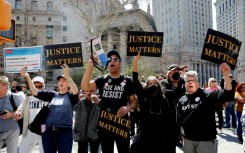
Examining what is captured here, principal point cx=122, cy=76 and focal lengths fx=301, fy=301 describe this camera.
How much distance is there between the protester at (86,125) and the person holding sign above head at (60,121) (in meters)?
0.51

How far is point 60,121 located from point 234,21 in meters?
164

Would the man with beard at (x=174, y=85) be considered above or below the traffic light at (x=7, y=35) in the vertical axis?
below

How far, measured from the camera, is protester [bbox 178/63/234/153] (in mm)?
4109

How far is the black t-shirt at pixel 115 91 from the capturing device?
4254 mm

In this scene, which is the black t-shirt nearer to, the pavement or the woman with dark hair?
the woman with dark hair

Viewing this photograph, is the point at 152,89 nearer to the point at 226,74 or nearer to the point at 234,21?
the point at 226,74

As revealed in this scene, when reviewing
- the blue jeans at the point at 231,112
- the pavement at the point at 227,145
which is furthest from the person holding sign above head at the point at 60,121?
the blue jeans at the point at 231,112

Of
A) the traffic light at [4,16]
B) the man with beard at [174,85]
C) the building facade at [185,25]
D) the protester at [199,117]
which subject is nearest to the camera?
the traffic light at [4,16]

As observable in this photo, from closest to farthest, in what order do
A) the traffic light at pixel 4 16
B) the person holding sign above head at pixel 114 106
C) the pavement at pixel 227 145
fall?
Result: the traffic light at pixel 4 16
the person holding sign above head at pixel 114 106
the pavement at pixel 227 145

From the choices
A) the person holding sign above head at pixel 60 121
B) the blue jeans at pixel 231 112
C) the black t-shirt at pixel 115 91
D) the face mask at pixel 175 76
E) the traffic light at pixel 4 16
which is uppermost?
the traffic light at pixel 4 16

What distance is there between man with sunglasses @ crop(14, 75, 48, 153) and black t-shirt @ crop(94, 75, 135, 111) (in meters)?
1.73

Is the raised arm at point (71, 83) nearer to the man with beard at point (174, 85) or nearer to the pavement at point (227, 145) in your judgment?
the man with beard at point (174, 85)

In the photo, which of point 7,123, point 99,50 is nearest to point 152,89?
point 99,50

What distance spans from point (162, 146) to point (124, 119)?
0.65m
